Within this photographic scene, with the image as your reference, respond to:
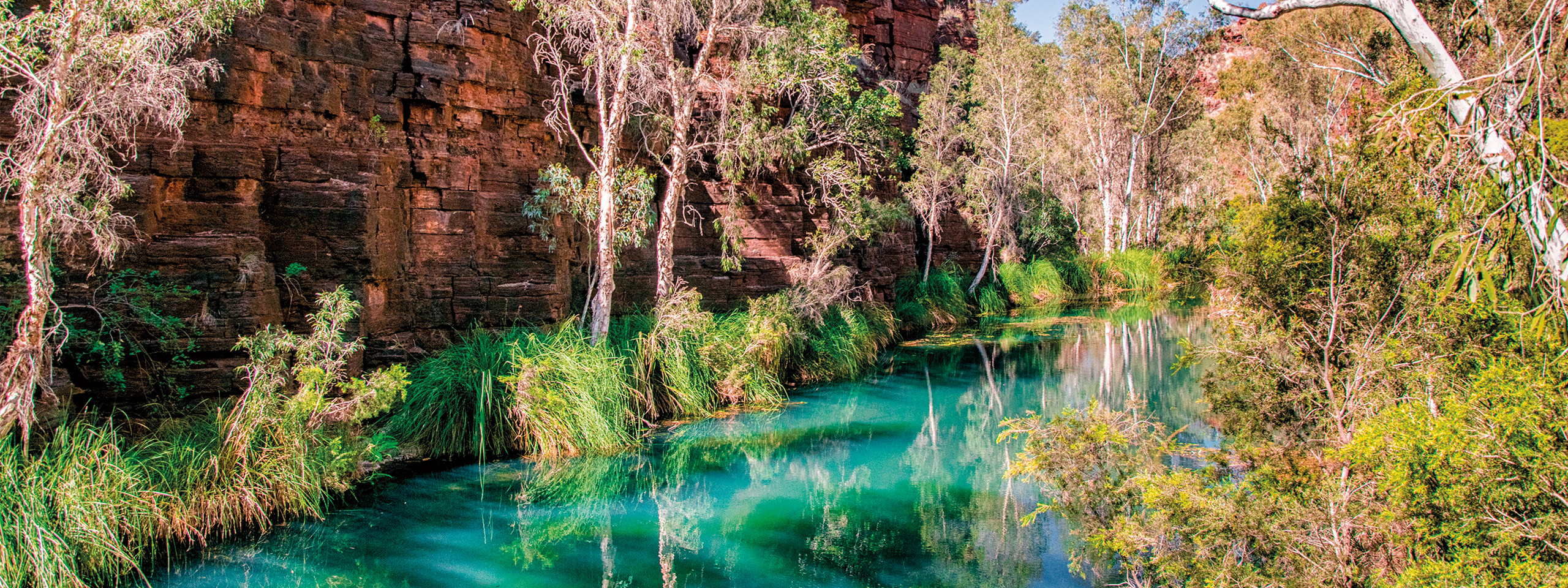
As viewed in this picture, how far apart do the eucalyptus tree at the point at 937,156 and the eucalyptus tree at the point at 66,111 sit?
51.0 feet

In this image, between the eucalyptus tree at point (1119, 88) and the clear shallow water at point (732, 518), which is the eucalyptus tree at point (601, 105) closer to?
the clear shallow water at point (732, 518)

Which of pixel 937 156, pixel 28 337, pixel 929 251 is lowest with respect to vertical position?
pixel 28 337

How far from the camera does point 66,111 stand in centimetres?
560

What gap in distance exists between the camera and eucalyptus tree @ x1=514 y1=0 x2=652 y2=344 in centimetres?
1012

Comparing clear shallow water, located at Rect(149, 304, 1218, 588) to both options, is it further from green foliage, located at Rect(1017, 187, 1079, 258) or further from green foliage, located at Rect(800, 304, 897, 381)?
green foliage, located at Rect(1017, 187, 1079, 258)

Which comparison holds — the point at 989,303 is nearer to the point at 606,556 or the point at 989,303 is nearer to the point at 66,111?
the point at 606,556

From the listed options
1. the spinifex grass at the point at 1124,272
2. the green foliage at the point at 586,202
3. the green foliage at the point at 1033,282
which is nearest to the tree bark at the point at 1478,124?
the green foliage at the point at 586,202

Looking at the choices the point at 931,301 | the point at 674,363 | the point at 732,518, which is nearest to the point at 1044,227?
the point at 931,301

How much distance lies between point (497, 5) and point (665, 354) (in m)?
4.30

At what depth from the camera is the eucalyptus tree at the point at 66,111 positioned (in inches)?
219

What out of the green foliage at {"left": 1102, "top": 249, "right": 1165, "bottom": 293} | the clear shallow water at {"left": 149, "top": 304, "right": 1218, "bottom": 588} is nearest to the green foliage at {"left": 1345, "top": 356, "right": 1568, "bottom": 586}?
the clear shallow water at {"left": 149, "top": 304, "right": 1218, "bottom": 588}

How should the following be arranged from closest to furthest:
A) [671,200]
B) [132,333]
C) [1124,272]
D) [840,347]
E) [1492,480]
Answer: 1. [1492,480]
2. [132,333]
3. [671,200]
4. [840,347]
5. [1124,272]

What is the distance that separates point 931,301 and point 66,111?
1598 centimetres

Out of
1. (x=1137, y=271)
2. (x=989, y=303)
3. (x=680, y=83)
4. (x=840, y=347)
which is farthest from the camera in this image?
(x=1137, y=271)
